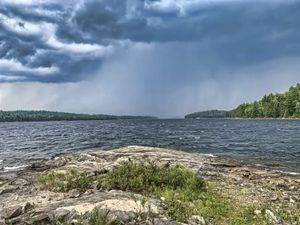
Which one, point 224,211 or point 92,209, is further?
point 224,211

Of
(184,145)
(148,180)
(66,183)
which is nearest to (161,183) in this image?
(148,180)

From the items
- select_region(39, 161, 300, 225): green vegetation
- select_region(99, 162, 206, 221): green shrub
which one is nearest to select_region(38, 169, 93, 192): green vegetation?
select_region(39, 161, 300, 225): green vegetation

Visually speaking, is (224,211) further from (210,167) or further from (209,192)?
(210,167)

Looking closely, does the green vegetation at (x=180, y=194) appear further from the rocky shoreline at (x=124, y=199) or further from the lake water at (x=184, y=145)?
the lake water at (x=184, y=145)

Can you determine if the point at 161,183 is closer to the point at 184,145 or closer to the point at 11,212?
the point at 11,212

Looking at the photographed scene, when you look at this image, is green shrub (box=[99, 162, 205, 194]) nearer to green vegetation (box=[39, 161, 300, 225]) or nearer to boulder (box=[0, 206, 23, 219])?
green vegetation (box=[39, 161, 300, 225])

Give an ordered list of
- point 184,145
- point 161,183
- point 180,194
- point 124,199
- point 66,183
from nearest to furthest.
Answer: point 124,199, point 180,194, point 161,183, point 66,183, point 184,145

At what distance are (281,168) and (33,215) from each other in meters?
23.9

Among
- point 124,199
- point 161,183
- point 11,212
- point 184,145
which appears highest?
point 124,199

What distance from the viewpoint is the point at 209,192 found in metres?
15.9

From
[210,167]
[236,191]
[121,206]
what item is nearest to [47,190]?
[121,206]

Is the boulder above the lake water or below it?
above

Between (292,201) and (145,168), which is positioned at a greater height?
(145,168)

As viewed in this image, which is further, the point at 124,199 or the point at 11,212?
the point at 124,199
